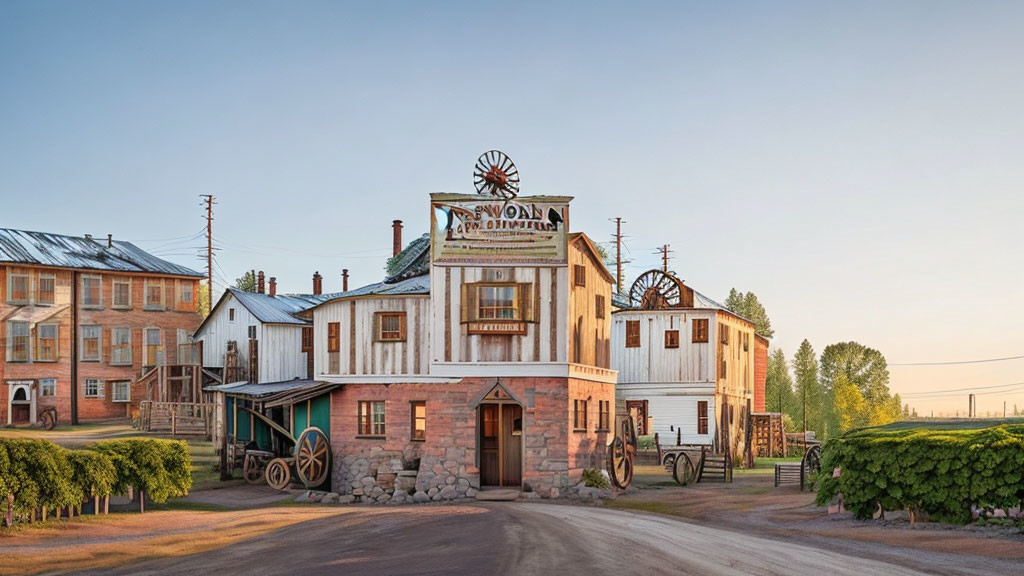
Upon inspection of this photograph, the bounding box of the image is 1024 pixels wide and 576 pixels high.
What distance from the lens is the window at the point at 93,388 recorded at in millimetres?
60344

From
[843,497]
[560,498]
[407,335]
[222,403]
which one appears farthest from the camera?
[222,403]

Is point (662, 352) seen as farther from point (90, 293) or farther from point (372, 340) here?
point (90, 293)

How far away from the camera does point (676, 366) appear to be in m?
53.6

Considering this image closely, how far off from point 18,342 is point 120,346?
5602mm

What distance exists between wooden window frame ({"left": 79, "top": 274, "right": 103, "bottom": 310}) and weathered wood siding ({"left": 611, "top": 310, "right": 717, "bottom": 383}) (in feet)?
95.6

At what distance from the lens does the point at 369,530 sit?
25.2 m

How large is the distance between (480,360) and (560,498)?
17.7ft

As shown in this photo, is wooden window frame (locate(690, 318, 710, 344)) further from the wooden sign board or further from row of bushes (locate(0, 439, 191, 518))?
row of bushes (locate(0, 439, 191, 518))

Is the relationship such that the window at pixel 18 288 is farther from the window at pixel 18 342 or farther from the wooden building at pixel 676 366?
the wooden building at pixel 676 366

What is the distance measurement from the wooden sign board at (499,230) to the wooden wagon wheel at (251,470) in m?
11.5

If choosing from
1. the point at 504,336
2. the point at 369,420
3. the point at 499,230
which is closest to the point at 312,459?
the point at 369,420

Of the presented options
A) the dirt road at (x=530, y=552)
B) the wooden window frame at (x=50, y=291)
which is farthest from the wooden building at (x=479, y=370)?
the wooden window frame at (x=50, y=291)

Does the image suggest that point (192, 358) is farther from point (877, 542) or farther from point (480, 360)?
point (877, 542)

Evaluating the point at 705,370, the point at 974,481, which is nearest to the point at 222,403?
the point at 705,370
